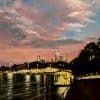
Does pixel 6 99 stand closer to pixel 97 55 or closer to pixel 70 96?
pixel 97 55

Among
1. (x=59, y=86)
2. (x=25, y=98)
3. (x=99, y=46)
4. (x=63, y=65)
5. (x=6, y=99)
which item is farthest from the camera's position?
(x=63, y=65)

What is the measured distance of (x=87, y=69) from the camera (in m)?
Result: 86.4

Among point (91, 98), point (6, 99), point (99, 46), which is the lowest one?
point (6, 99)

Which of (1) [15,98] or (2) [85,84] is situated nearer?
(2) [85,84]

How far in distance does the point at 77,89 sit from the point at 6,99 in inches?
2797

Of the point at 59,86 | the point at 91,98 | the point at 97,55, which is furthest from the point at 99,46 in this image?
the point at 91,98

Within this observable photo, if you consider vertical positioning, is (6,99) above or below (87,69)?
below

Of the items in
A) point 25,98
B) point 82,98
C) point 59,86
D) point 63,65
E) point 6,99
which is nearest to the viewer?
point 82,98

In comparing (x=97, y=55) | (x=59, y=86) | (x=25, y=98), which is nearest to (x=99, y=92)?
(x=59, y=86)

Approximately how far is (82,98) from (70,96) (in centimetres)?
74

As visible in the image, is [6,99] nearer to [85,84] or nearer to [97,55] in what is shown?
[97,55]

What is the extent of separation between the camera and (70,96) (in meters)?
19.0

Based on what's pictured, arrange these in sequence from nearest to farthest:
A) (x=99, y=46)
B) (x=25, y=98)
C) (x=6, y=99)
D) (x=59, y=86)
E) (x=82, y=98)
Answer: (x=82, y=98) → (x=59, y=86) → (x=25, y=98) → (x=6, y=99) → (x=99, y=46)

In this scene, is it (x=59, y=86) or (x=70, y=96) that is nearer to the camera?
(x=70, y=96)
